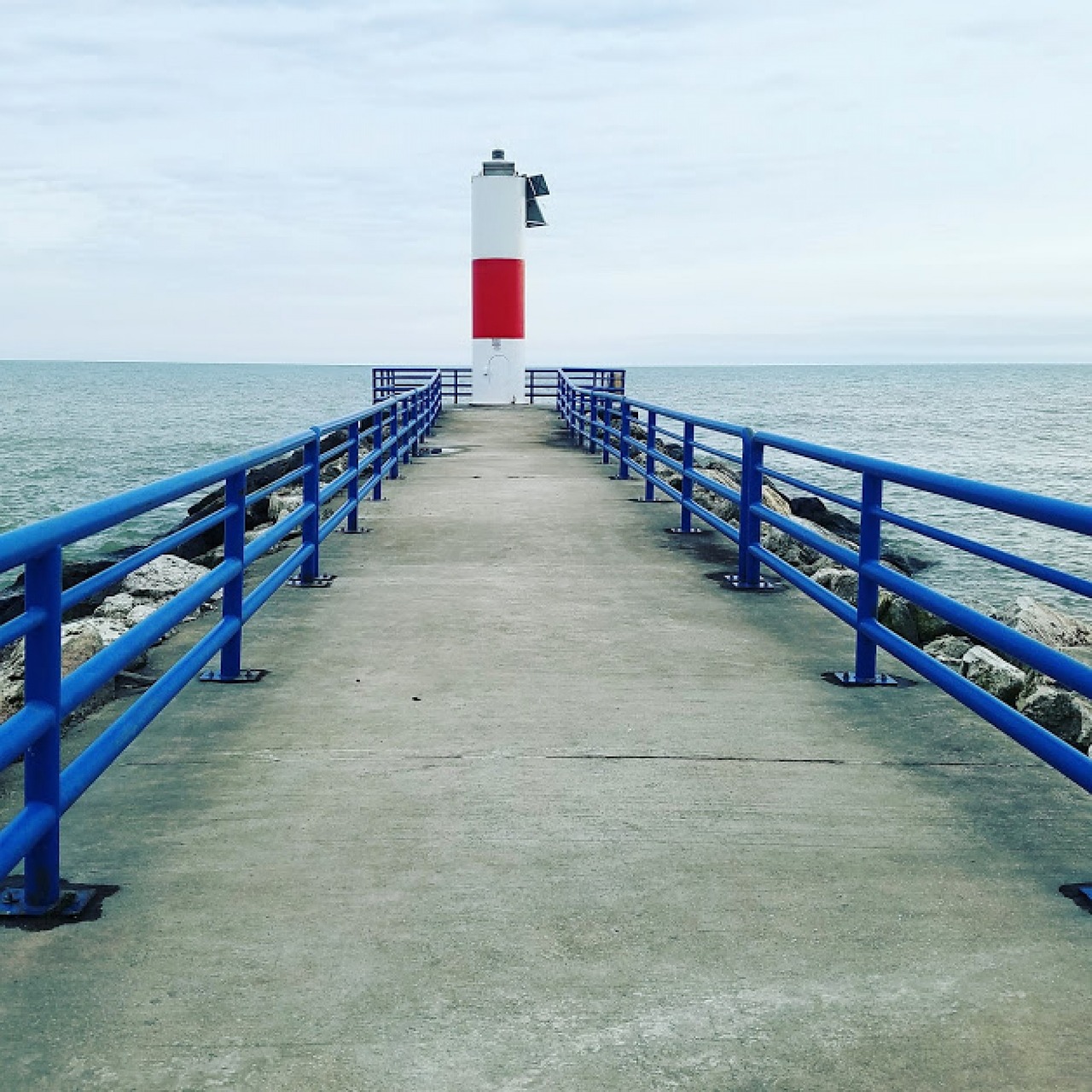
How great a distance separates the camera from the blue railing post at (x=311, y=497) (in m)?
7.46

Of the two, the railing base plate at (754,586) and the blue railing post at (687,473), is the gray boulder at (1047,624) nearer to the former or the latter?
the blue railing post at (687,473)

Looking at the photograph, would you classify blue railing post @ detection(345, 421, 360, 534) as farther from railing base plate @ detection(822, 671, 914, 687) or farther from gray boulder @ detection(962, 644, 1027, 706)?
railing base plate @ detection(822, 671, 914, 687)

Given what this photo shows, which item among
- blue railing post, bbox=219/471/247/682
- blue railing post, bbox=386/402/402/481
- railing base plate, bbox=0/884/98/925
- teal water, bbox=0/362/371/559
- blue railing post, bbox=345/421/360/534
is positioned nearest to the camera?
railing base plate, bbox=0/884/98/925

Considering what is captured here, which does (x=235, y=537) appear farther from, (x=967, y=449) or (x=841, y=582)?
(x=967, y=449)

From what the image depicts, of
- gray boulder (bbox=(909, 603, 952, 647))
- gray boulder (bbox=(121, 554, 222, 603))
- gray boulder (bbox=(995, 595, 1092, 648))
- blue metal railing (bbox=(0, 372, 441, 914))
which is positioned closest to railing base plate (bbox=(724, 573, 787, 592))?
gray boulder (bbox=(909, 603, 952, 647))

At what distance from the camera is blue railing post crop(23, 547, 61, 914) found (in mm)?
3012

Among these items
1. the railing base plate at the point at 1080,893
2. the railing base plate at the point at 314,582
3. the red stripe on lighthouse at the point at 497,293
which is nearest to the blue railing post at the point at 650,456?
the railing base plate at the point at 314,582

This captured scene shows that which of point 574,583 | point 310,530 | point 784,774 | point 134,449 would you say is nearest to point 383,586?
point 310,530

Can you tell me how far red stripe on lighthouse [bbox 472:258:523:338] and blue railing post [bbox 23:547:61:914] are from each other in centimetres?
2666

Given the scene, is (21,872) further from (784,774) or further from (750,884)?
(784,774)

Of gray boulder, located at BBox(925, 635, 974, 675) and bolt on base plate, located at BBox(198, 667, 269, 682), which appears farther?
gray boulder, located at BBox(925, 635, 974, 675)

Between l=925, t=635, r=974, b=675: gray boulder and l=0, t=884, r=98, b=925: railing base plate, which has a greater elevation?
l=0, t=884, r=98, b=925: railing base plate

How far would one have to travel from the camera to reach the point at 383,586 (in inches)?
318

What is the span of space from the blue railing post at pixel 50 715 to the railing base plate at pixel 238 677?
7.54 ft
